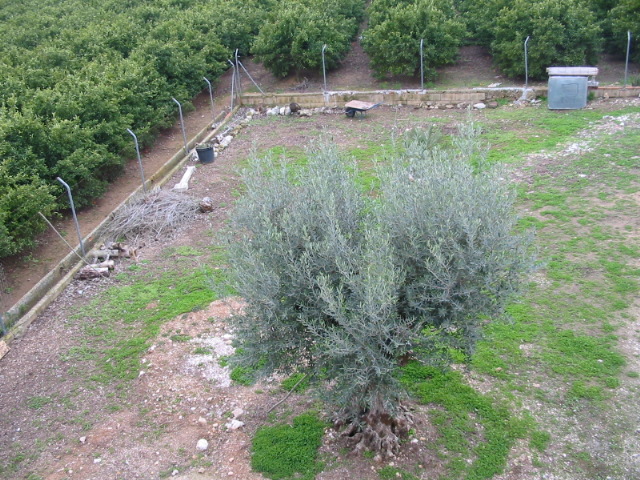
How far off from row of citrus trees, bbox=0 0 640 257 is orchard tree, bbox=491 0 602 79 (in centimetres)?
4

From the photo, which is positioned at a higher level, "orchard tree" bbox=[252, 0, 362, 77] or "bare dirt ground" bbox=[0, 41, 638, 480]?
"orchard tree" bbox=[252, 0, 362, 77]

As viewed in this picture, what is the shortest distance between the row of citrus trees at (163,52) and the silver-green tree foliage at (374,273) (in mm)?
5671

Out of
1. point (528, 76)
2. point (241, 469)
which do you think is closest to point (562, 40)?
point (528, 76)

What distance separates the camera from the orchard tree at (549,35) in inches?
631

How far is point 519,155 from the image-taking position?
12469mm

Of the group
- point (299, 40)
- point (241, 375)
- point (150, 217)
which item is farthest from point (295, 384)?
point (299, 40)

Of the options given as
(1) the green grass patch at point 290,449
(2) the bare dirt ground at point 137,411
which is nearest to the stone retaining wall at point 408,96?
(2) the bare dirt ground at point 137,411

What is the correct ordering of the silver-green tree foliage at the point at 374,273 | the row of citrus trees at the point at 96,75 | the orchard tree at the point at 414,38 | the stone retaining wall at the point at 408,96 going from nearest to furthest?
the silver-green tree foliage at the point at 374,273, the row of citrus trees at the point at 96,75, the stone retaining wall at the point at 408,96, the orchard tree at the point at 414,38

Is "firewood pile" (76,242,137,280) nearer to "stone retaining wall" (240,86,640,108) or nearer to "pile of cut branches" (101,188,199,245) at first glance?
"pile of cut branches" (101,188,199,245)

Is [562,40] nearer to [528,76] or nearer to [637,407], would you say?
[528,76]

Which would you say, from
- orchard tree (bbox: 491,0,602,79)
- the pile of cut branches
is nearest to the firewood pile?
the pile of cut branches

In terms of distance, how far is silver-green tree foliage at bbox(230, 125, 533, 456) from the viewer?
Answer: 4.82 meters

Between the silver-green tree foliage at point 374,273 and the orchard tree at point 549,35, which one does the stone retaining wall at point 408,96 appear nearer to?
the orchard tree at point 549,35

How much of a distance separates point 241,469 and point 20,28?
19634 millimetres
